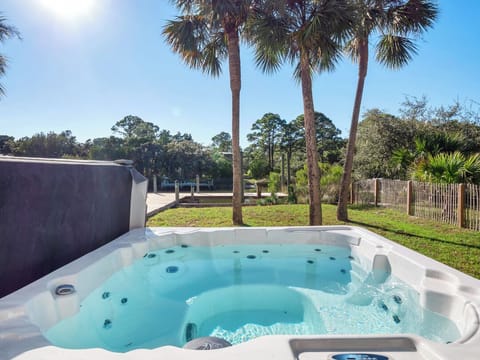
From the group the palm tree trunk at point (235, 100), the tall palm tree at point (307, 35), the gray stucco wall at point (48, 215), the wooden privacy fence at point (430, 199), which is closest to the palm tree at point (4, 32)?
the palm tree trunk at point (235, 100)

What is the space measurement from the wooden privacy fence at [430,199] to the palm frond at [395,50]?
3858 mm

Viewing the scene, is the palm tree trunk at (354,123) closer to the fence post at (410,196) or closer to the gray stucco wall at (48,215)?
the fence post at (410,196)

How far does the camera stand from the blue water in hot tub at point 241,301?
109 inches

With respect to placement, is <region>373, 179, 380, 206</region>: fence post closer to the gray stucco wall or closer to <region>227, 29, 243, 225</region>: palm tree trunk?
<region>227, 29, 243, 225</region>: palm tree trunk

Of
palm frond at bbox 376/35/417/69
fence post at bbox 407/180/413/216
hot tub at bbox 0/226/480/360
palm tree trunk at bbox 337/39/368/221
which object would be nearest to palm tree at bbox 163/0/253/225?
hot tub at bbox 0/226/480/360

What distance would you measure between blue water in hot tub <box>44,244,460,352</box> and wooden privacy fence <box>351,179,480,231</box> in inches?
186

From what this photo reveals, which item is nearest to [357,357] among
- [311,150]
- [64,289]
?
[64,289]

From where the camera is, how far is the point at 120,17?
7066 millimetres

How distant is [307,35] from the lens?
594 centimetres

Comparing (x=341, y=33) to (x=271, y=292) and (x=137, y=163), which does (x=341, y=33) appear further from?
(x=137, y=163)

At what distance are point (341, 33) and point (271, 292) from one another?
5.78 m

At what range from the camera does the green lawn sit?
4.91 meters

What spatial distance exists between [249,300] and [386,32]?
8.59 metres

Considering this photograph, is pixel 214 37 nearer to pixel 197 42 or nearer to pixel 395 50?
pixel 197 42
